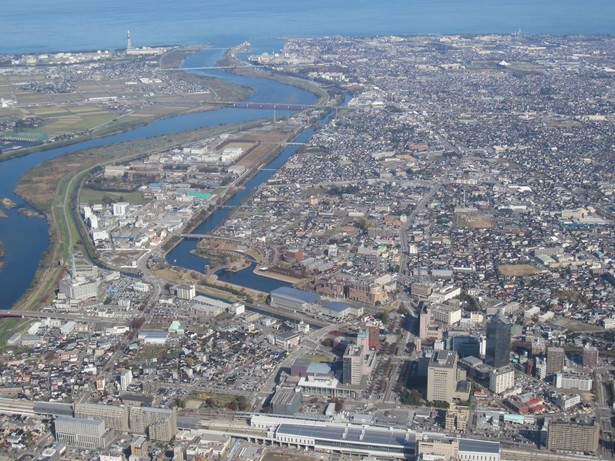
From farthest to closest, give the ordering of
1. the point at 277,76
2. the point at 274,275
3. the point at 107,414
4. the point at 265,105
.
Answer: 1. the point at 277,76
2. the point at 265,105
3. the point at 274,275
4. the point at 107,414

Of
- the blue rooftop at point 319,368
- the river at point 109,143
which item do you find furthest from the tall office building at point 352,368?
the river at point 109,143

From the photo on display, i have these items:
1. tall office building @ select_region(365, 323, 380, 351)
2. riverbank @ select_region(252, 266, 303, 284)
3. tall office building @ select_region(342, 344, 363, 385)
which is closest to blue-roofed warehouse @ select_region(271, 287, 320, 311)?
riverbank @ select_region(252, 266, 303, 284)

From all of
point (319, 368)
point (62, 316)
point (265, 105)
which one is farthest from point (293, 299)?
point (265, 105)

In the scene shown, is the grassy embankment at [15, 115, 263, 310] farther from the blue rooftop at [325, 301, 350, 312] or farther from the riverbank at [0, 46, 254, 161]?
the blue rooftop at [325, 301, 350, 312]

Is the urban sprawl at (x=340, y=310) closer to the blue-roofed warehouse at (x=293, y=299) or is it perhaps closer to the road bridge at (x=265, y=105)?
the blue-roofed warehouse at (x=293, y=299)

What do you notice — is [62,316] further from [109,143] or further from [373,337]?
[109,143]

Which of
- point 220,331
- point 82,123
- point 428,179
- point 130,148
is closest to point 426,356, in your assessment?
point 220,331
